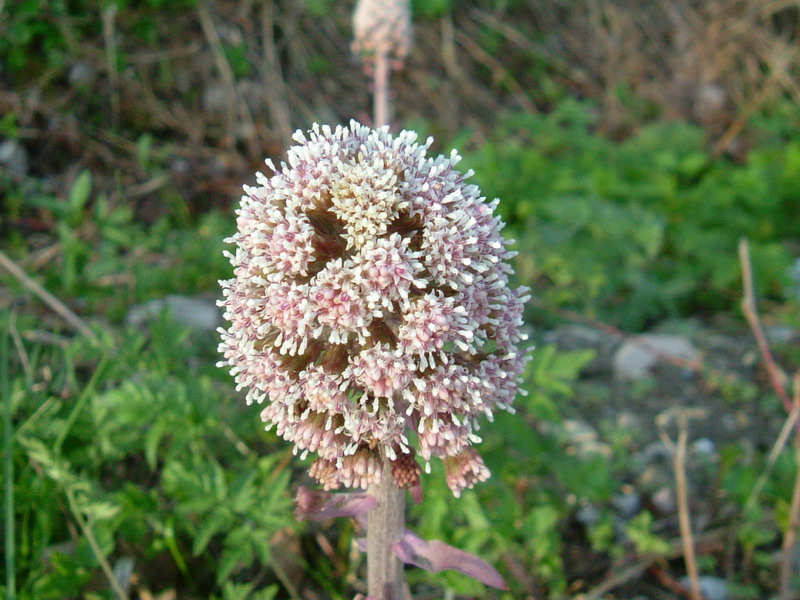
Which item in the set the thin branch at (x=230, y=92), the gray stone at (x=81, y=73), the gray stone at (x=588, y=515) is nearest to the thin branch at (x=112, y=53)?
the gray stone at (x=81, y=73)

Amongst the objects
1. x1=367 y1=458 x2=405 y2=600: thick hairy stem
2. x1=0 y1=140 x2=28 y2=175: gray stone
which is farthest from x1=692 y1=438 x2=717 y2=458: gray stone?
x1=0 y1=140 x2=28 y2=175: gray stone

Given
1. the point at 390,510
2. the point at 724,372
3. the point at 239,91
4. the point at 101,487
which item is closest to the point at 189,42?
the point at 239,91

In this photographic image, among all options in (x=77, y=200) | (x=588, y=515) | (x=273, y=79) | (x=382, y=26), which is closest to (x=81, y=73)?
(x=273, y=79)

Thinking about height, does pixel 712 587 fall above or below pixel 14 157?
below

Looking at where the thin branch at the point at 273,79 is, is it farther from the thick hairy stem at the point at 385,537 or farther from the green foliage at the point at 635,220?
the thick hairy stem at the point at 385,537

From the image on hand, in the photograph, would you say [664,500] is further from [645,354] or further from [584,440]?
[645,354]

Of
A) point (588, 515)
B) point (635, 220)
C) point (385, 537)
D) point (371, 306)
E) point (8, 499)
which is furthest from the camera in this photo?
point (635, 220)

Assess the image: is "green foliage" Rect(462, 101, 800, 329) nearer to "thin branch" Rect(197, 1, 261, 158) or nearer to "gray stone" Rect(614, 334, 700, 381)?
"gray stone" Rect(614, 334, 700, 381)
